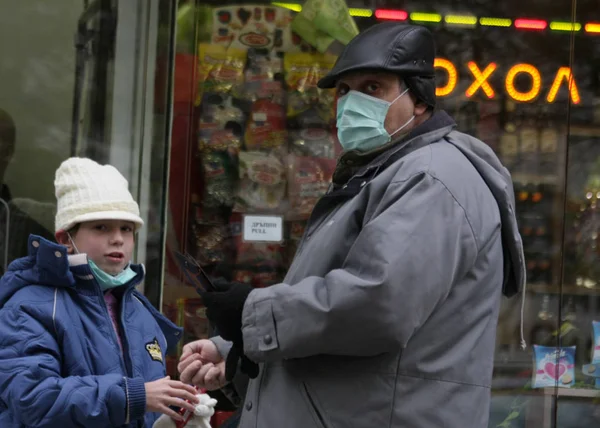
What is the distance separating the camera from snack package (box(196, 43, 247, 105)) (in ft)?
18.1

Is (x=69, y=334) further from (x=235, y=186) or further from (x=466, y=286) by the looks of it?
(x=235, y=186)

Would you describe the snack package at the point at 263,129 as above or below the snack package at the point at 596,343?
above

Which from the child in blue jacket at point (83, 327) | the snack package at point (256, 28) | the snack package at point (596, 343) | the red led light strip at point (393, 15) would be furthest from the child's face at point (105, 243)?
the snack package at point (596, 343)

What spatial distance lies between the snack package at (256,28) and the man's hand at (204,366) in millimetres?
2993

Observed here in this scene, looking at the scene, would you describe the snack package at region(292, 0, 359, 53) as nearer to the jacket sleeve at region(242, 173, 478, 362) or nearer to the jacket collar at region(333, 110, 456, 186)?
the jacket collar at region(333, 110, 456, 186)

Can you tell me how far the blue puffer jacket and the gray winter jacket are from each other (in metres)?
0.49

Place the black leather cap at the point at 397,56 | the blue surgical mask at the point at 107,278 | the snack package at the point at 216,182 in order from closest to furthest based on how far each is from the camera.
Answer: the black leather cap at the point at 397,56 → the blue surgical mask at the point at 107,278 → the snack package at the point at 216,182

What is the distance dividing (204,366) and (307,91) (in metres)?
3.00

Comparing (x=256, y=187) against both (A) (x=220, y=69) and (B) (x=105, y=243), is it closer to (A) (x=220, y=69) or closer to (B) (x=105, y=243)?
(A) (x=220, y=69)

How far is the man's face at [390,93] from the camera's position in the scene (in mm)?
2672

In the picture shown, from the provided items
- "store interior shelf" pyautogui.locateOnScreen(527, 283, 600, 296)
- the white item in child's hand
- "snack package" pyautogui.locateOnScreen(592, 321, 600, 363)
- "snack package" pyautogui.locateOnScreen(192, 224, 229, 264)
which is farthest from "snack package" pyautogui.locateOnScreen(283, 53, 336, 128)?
the white item in child's hand

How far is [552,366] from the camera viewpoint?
18.8 ft

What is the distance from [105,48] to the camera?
549 centimetres

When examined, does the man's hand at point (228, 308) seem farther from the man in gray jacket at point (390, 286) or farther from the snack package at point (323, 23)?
the snack package at point (323, 23)
